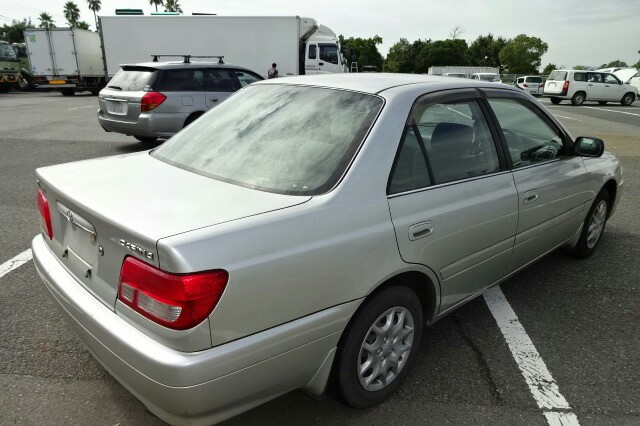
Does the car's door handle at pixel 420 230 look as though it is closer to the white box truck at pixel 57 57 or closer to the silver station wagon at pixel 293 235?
the silver station wagon at pixel 293 235

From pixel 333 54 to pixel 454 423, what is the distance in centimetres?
2008

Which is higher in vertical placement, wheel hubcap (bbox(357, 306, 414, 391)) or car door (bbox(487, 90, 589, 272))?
car door (bbox(487, 90, 589, 272))

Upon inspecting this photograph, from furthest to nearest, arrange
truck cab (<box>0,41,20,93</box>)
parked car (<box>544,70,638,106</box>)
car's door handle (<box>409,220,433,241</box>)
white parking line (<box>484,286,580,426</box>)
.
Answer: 1. truck cab (<box>0,41,20,93</box>)
2. parked car (<box>544,70,638,106</box>)
3. white parking line (<box>484,286,580,426</box>)
4. car's door handle (<box>409,220,433,241</box>)

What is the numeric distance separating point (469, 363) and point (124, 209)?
2107 mm

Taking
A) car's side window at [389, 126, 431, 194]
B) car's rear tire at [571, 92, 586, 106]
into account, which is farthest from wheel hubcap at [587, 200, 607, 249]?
car's rear tire at [571, 92, 586, 106]

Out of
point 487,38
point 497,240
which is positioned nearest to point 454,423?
point 497,240

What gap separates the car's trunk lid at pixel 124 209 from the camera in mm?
1821

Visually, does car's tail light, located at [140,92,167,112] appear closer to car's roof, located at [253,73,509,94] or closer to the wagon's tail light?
car's roof, located at [253,73,509,94]

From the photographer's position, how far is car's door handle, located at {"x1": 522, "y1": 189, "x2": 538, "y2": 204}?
3.06 metres

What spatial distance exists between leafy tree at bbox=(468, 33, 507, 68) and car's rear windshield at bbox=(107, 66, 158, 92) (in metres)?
86.0

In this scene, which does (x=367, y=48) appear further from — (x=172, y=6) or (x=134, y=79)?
(x=134, y=79)

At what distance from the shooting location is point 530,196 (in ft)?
10.2

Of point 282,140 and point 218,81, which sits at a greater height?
point 282,140

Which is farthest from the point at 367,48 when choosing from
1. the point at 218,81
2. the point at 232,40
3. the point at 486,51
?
the point at 218,81
